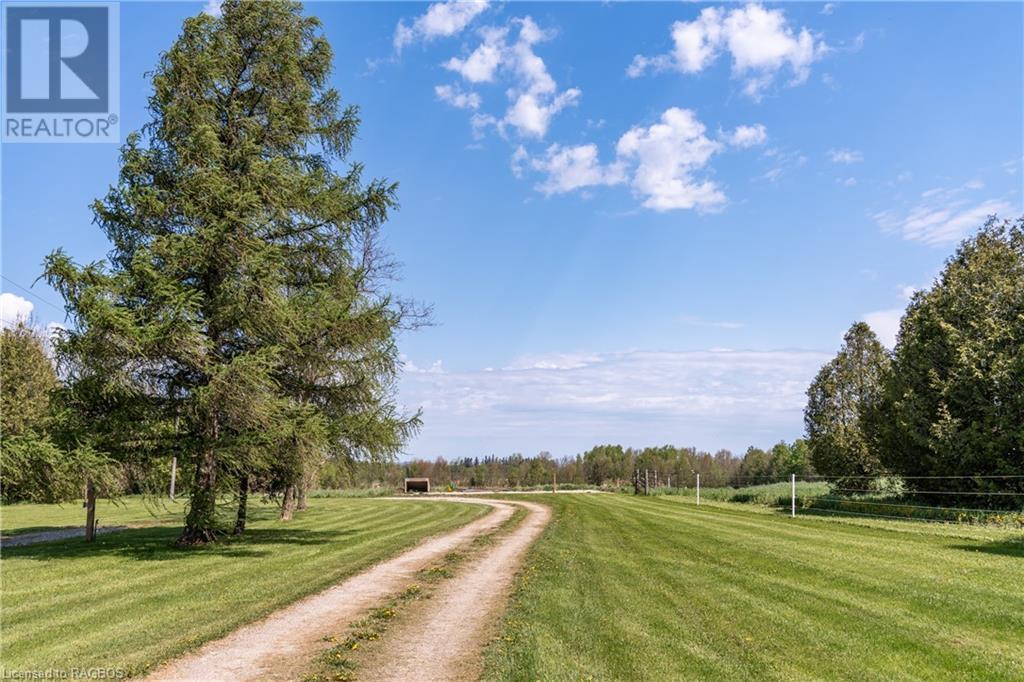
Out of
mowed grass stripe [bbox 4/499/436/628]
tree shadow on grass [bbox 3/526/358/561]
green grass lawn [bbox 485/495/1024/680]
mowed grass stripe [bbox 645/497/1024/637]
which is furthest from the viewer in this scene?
tree shadow on grass [bbox 3/526/358/561]

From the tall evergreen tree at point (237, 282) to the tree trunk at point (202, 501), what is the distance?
35 millimetres

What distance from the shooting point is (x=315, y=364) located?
15.7 meters

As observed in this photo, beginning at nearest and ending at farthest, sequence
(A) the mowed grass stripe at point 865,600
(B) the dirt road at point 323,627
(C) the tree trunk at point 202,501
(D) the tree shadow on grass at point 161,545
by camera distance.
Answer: (B) the dirt road at point 323,627
(A) the mowed grass stripe at point 865,600
(D) the tree shadow on grass at point 161,545
(C) the tree trunk at point 202,501

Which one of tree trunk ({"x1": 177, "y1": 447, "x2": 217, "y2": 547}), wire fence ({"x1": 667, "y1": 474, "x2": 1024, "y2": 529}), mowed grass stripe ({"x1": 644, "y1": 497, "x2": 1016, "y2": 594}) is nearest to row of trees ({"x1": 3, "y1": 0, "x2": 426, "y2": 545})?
tree trunk ({"x1": 177, "y1": 447, "x2": 217, "y2": 547})

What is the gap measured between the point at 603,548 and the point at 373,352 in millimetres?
7707

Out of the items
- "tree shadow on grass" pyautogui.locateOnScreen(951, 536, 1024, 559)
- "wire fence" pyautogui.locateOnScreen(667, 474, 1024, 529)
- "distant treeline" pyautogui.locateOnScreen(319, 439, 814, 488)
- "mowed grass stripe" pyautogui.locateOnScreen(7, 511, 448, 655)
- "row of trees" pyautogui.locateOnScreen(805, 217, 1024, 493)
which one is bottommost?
"distant treeline" pyautogui.locateOnScreen(319, 439, 814, 488)

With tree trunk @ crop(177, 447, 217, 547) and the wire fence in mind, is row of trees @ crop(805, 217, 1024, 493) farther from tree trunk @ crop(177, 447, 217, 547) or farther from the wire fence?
tree trunk @ crop(177, 447, 217, 547)

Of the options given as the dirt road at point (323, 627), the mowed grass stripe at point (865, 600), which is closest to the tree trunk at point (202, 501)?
the dirt road at point (323, 627)

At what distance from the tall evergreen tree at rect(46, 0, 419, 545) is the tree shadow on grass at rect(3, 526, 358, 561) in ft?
2.35

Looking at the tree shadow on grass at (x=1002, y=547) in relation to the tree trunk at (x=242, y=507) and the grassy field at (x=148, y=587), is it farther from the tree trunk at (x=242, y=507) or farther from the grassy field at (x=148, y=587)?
the tree trunk at (x=242, y=507)

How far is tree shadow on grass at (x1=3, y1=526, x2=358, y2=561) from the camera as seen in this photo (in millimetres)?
14114

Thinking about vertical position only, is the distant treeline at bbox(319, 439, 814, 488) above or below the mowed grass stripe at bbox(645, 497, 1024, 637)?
below

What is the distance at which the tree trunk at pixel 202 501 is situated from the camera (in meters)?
14.4

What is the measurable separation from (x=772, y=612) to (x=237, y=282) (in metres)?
12.3
